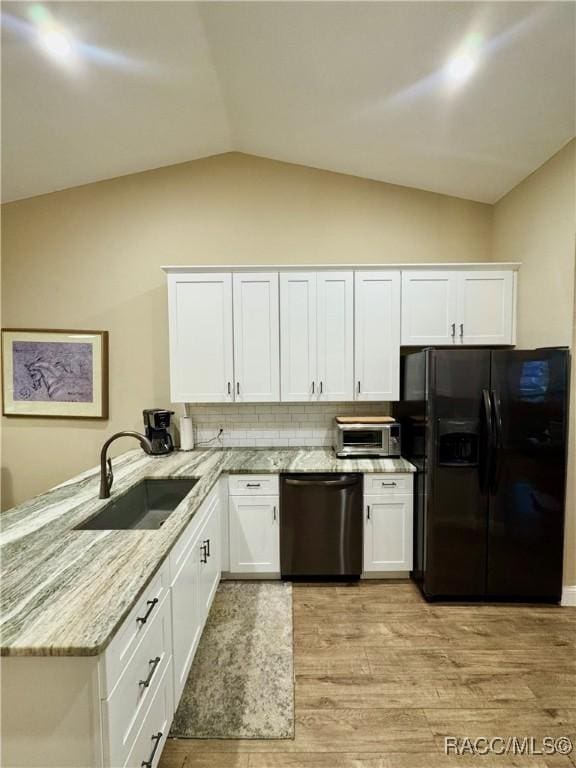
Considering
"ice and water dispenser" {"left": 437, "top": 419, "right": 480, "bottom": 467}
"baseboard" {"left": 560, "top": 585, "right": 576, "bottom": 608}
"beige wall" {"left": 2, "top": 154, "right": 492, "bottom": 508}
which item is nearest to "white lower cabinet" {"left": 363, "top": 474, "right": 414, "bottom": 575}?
"ice and water dispenser" {"left": 437, "top": 419, "right": 480, "bottom": 467}

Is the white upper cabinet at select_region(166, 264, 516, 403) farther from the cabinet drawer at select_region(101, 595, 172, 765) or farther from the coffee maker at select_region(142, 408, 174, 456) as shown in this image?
the cabinet drawer at select_region(101, 595, 172, 765)

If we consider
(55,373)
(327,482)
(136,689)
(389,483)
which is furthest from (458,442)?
(55,373)

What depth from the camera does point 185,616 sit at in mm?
1697

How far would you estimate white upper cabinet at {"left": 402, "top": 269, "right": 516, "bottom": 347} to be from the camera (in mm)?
2857

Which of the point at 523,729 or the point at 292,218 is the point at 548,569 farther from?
the point at 292,218

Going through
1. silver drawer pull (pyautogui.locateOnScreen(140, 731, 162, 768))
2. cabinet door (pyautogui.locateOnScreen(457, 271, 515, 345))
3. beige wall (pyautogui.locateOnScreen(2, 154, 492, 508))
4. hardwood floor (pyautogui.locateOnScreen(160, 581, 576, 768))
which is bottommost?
hardwood floor (pyautogui.locateOnScreen(160, 581, 576, 768))

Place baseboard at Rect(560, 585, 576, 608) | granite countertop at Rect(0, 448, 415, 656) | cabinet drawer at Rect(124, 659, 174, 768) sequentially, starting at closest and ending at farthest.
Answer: granite countertop at Rect(0, 448, 415, 656), cabinet drawer at Rect(124, 659, 174, 768), baseboard at Rect(560, 585, 576, 608)

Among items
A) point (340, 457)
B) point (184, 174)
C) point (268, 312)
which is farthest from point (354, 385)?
point (184, 174)

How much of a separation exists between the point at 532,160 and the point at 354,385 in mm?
2039

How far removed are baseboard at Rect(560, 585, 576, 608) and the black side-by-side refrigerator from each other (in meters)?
0.06

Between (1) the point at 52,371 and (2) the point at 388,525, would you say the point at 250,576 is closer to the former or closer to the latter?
(2) the point at 388,525

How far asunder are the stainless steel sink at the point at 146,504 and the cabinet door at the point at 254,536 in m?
0.47

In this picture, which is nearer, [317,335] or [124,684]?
[124,684]

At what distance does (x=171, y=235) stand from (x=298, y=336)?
1536mm
